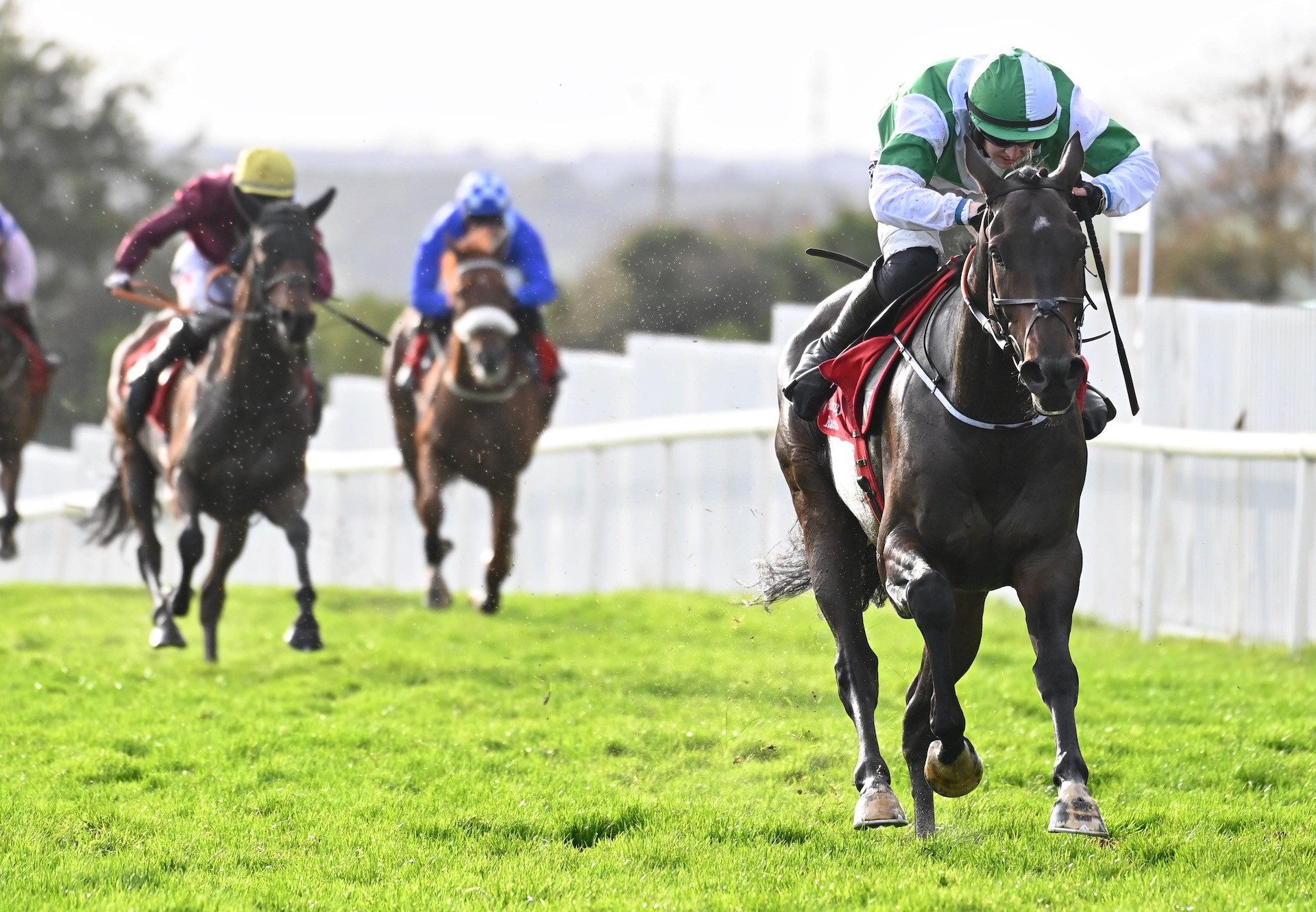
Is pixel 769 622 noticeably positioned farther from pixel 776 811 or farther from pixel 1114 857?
pixel 1114 857

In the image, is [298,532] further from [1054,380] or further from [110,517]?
[1054,380]

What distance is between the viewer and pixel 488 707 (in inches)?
304

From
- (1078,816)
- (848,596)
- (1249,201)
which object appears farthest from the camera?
(1249,201)

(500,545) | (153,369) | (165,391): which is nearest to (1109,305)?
(165,391)

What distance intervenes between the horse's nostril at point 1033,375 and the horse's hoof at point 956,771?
109 centimetres

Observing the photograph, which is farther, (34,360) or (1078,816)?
(34,360)

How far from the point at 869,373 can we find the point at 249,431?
4.45 meters

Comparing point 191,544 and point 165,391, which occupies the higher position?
point 165,391

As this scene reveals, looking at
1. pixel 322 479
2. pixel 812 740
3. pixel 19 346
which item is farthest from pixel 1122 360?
pixel 322 479

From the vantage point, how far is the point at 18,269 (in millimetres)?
11898

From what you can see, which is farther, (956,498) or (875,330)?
(875,330)

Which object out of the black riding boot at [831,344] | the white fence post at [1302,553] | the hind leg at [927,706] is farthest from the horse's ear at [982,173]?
the white fence post at [1302,553]

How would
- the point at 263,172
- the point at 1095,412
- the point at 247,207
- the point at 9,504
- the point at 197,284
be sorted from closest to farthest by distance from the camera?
1. the point at 1095,412
2. the point at 247,207
3. the point at 263,172
4. the point at 197,284
5. the point at 9,504

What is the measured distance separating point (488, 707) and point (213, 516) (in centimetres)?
230
